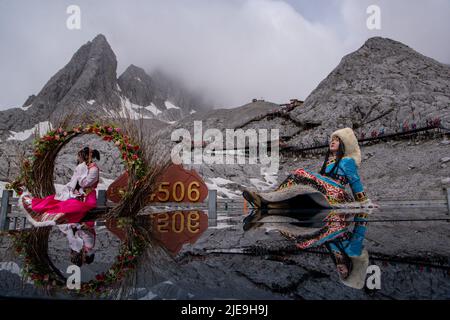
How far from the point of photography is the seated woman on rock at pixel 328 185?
418 cm

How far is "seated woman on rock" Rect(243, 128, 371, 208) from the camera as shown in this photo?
4.18 metres

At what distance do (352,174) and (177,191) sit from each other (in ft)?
8.93

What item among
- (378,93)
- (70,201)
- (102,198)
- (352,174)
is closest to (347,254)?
(70,201)

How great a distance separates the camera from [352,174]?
434 centimetres

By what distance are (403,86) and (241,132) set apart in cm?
1286

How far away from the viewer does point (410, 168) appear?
44.9 ft

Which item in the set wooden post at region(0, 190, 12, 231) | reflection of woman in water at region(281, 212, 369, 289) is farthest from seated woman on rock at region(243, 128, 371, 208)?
wooden post at region(0, 190, 12, 231)

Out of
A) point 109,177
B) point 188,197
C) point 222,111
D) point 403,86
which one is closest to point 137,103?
point 188,197

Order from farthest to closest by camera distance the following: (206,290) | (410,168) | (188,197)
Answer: (410,168) < (188,197) < (206,290)

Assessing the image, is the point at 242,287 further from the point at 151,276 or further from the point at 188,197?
the point at 188,197

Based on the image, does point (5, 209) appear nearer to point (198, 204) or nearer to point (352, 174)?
point (198, 204)

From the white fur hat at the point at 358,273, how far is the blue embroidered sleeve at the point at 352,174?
350 cm

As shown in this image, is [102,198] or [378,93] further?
[378,93]

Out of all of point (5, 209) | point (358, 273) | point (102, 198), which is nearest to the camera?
point (358, 273)
